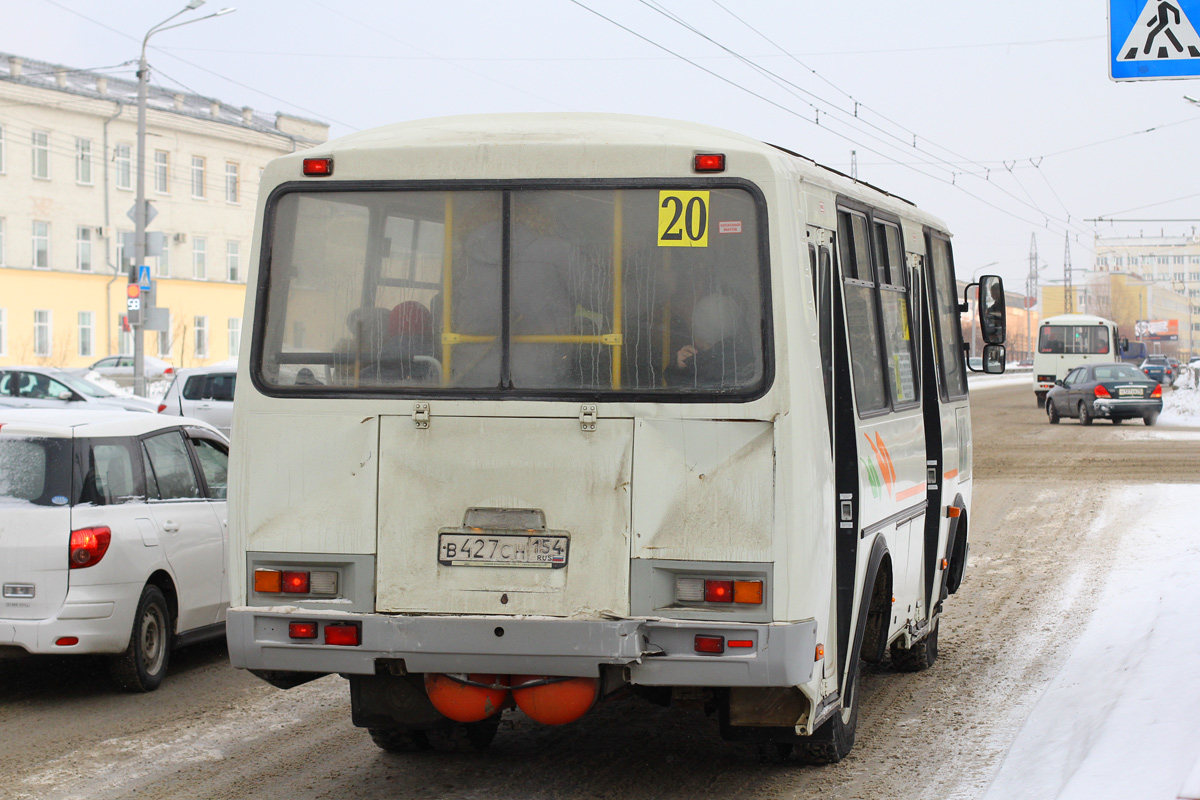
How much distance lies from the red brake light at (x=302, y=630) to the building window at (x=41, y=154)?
5387cm

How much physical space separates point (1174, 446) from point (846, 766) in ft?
73.9

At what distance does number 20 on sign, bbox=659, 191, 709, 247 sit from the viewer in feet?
17.7

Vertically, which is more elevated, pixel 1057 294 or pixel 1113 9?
pixel 1057 294

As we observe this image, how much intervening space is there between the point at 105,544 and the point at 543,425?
3.37m

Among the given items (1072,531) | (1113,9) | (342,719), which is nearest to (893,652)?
(342,719)

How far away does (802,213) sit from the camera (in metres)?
5.55

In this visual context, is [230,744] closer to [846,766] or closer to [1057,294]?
[846,766]

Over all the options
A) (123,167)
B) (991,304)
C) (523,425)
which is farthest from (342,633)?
(123,167)

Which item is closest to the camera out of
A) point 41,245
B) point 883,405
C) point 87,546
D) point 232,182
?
point 883,405

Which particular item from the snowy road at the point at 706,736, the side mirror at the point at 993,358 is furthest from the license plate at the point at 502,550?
the side mirror at the point at 993,358

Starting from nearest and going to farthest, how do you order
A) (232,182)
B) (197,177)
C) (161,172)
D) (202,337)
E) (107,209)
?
(107,209) → (161,172) → (197,177) → (202,337) → (232,182)

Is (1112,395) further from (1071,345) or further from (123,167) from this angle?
(123,167)

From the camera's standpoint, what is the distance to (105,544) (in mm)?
7574

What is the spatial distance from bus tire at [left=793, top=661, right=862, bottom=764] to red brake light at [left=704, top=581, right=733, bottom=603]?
111 centimetres
